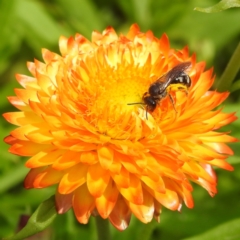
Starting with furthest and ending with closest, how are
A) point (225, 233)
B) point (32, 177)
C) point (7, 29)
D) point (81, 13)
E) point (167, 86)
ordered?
point (81, 13) < point (7, 29) < point (225, 233) < point (167, 86) < point (32, 177)

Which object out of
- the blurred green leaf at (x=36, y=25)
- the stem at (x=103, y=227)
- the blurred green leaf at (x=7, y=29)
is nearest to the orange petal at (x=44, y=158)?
the stem at (x=103, y=227)

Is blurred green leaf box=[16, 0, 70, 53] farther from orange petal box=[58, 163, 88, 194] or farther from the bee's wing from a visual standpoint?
orange petal box=[58, 163, 88, 194]

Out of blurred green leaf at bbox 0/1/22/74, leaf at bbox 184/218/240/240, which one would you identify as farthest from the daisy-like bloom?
blurred green leaf at bbox 0/1/22/74

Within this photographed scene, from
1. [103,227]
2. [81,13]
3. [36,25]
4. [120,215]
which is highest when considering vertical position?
[36,25]

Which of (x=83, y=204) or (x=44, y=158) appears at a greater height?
(x=44, y=158)

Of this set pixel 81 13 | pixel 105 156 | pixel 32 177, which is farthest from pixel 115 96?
pixel 81 13

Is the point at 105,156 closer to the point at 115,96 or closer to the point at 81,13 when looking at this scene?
the point at 115,96
